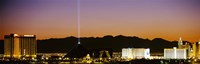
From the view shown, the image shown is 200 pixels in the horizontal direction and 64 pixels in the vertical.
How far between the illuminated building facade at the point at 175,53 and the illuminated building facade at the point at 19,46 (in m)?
28.4

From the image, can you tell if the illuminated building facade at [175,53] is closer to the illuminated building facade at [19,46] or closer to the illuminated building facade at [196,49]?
the illuminated building facade at [196,49]

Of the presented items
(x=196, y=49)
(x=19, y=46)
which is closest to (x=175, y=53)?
(x=196, y=49)

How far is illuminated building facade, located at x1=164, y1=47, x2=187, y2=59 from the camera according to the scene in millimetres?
99562

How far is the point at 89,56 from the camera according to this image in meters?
83.2

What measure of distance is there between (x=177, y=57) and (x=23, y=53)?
33.0 meters

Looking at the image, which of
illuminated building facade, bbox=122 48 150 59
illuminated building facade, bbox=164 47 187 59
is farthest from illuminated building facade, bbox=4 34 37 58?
illuminated building facade, bbox=164 47 187 59

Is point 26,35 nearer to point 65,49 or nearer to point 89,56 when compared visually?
point 65,49

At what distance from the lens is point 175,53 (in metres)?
101

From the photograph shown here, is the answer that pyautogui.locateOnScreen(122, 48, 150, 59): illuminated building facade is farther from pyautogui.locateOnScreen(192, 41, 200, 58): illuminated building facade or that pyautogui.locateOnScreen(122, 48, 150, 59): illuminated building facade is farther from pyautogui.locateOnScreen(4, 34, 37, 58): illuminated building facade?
pyautogui.locateOnScreen(4, 34, 37, 58): illuminated building facade

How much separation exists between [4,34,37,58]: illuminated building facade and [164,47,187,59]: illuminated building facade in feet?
93.3

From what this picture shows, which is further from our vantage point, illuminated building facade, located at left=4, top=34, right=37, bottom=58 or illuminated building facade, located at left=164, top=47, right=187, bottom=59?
illuminated building facade, located at left=164, top=47, right=187, bottom=59

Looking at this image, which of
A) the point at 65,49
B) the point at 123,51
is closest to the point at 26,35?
the point at 65,49

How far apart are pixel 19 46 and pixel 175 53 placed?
33.4m

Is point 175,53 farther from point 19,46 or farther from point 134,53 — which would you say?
point 19,46
